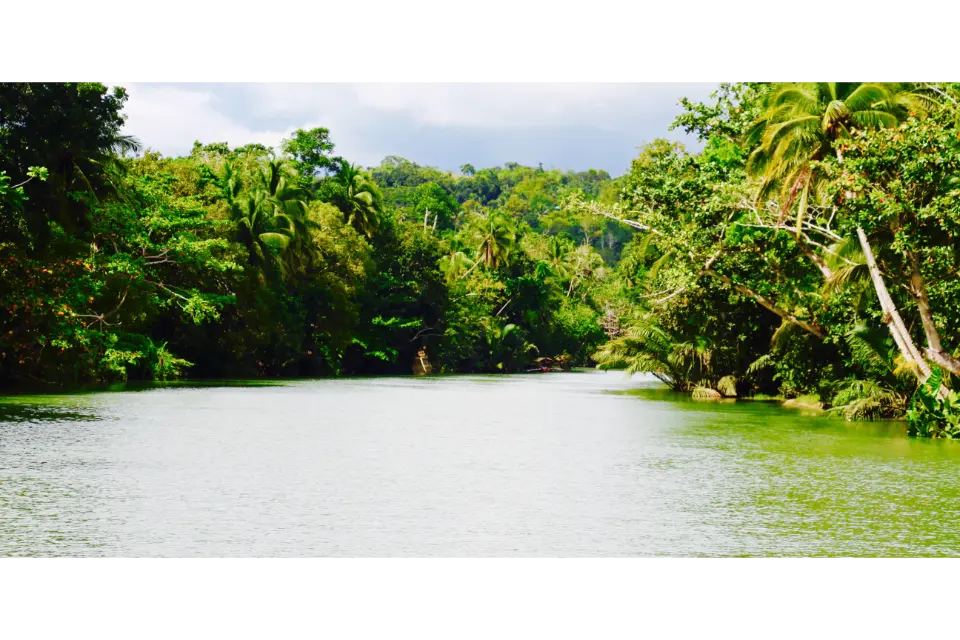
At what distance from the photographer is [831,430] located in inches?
599

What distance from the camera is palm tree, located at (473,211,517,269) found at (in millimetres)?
51750

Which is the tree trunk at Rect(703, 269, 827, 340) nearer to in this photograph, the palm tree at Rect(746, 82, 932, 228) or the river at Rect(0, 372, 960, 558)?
the river at Rect(0, 372, 960, 558)

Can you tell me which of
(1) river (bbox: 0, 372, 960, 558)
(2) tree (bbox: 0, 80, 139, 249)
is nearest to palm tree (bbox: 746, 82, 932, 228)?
(1) river (bbox: 0, 372, 960, 558)

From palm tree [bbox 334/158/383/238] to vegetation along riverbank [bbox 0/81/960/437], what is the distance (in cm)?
9

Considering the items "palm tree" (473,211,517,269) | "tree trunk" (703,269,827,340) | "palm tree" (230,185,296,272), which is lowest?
"tree trunk" (703,269,827,340)

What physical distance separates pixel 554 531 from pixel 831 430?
9236 mm

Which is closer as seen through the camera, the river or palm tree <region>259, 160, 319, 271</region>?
the river

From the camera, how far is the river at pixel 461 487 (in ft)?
22.1

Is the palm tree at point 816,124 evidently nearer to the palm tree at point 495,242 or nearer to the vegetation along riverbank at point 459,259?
the vegetation along riverbank at point 459,259

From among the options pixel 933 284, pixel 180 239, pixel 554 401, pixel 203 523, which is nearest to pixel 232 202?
pixel 180 239

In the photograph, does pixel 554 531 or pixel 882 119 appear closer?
pixel 554 531

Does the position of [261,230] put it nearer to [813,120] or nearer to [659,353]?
[659,353]

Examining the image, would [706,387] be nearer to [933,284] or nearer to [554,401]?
[554,401]

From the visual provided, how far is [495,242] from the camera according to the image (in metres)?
51.8
